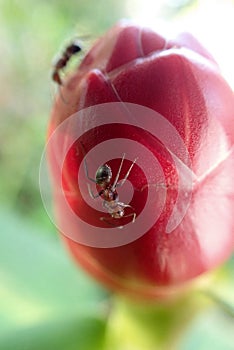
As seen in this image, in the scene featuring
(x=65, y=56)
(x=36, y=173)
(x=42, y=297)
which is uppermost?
(x=36, y=173)

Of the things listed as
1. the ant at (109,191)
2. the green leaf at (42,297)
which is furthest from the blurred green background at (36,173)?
the ant at (109,191)

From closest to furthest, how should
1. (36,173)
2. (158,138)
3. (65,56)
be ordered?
(158,138), (65,56), (36,173)

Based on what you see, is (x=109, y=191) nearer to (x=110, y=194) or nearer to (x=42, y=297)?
(x=110, y=194)

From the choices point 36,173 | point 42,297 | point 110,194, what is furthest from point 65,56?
point 36,173

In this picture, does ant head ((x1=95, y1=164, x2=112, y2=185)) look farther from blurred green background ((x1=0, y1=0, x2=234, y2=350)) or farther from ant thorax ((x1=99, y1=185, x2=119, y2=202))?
blurred green background ((x1=0, y1=0, x2=234, y2=350))

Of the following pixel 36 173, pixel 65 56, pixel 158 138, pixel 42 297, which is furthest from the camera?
pixel 36 173

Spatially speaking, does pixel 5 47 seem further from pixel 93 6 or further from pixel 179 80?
pixel 179 80

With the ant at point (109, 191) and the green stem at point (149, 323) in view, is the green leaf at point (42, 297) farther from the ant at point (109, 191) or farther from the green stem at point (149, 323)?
the ant at point (109, 191)

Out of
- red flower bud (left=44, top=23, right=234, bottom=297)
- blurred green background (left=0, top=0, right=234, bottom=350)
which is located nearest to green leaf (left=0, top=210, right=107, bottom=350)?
blurred green background (left=0, top=0, right=234, bottom=350)
